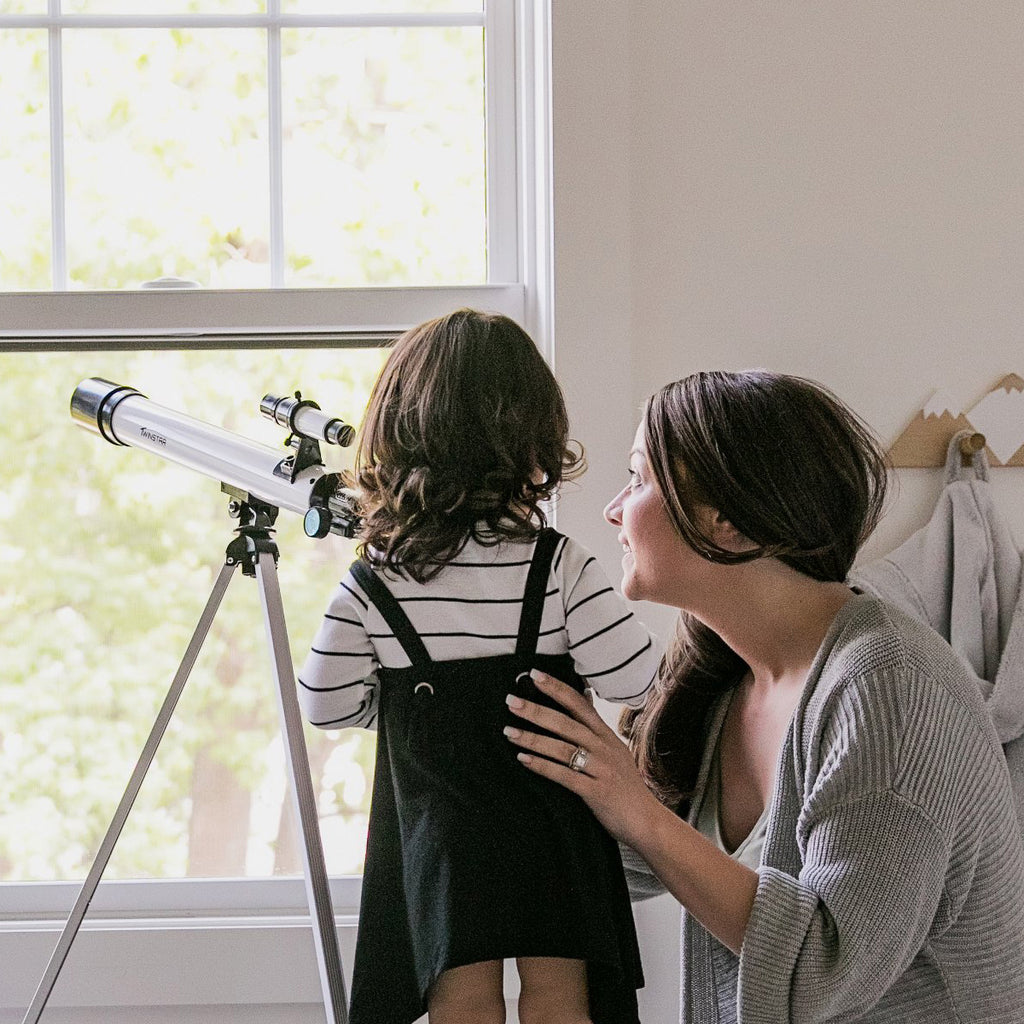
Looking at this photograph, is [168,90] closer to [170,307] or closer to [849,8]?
[170,307]

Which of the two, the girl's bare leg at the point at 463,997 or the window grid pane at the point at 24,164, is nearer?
the girl's bare leg at the point at 463,997

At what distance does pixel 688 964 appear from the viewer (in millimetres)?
1236

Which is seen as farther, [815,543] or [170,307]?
[170,307]

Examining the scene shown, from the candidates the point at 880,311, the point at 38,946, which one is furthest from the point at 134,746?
the point at 880,311

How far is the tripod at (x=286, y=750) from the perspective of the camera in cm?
128

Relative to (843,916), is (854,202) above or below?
above

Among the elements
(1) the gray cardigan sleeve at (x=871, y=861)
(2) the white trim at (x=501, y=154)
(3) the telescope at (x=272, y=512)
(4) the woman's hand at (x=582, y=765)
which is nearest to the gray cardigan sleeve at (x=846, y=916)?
(1) the gray cardigan sleeve at (x=871, y=861)

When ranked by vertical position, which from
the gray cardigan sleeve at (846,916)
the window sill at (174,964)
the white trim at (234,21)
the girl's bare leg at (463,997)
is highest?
the white trim at (234,21)

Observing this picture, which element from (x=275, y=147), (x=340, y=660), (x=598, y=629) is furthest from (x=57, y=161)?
(x=598, y=629)

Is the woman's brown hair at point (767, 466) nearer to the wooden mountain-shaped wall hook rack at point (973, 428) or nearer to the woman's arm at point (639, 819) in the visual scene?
the woman's arm at point (639, 819)

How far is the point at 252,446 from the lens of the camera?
1.33 m

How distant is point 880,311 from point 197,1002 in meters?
1.42

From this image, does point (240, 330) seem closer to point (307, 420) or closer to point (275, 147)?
point (275, 147)

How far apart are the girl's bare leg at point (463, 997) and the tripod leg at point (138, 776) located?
1.58ft
